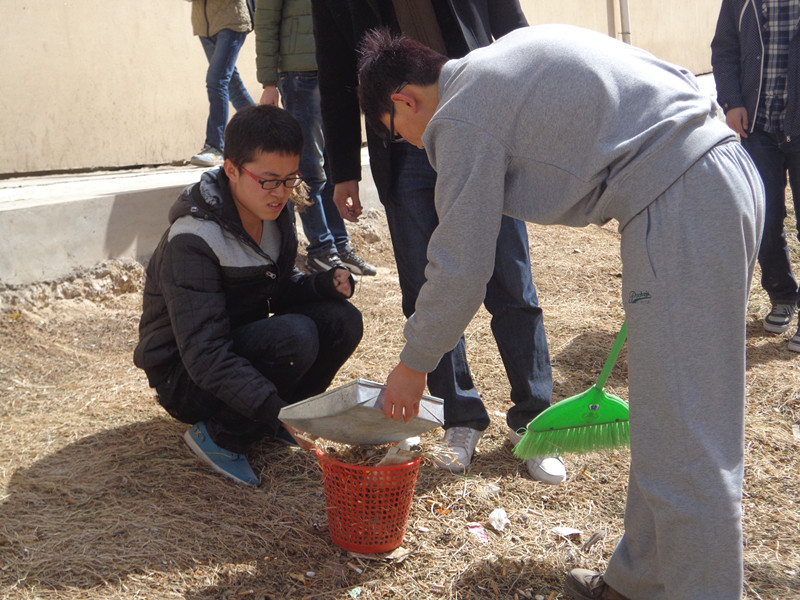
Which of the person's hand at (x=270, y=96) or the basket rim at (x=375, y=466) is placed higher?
the person's hand at (x=270, y=96)

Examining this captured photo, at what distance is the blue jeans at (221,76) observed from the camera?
5.56 metres

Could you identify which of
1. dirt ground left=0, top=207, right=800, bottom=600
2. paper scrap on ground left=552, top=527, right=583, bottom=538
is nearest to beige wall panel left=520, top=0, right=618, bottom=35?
dirt ground left=0, top=207, right=800, bottom=600

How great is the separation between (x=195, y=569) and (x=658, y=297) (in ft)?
4.95

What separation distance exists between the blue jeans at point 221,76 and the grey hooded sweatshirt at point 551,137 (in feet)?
13.2

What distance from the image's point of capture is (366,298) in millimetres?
5004

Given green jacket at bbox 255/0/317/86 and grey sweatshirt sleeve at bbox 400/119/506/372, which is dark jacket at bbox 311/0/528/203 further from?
green jacket at bbox 255/0/317/86

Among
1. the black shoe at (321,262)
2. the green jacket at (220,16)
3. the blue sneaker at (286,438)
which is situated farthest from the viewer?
the green jacket at (220,16)

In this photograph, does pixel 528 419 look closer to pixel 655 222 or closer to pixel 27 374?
pixel 655 222

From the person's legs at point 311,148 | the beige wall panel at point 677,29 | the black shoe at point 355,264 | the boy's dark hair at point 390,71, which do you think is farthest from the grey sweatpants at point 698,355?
the beige wall panel at point 677,29

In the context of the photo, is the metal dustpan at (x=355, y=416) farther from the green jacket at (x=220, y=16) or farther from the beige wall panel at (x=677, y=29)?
the beige wall panel at (x=677, y=29)

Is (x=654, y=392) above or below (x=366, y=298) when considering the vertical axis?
above

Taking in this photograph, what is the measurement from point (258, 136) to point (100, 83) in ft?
12.9

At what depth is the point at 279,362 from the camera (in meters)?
2.80

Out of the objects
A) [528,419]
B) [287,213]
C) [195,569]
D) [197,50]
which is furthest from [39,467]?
[197,50]
